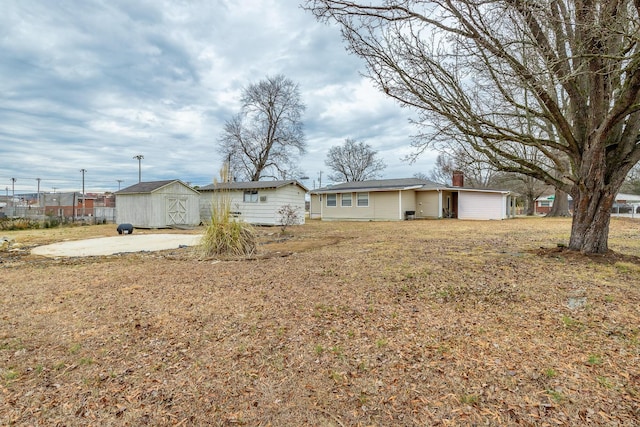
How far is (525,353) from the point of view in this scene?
2.27 meters

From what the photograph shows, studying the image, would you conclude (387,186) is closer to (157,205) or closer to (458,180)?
(458,180)

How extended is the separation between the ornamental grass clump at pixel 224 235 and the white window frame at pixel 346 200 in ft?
53.0

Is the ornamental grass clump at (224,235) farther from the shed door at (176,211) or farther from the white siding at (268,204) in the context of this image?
the shed door at (176,211)

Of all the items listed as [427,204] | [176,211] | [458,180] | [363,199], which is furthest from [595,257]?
[458,180]

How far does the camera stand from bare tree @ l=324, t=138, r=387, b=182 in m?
37.3

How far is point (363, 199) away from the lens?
22000 mm

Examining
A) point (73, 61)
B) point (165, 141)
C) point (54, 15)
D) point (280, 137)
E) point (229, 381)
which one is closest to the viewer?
point (229, 381)

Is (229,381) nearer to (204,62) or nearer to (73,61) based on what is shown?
(204,62)

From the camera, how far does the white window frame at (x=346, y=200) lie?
22516mm

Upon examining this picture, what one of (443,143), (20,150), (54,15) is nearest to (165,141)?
(20,150)

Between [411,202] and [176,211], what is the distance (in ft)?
49.7

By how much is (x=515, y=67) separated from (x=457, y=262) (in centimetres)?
317

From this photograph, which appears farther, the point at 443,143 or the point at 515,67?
the point at 443,143

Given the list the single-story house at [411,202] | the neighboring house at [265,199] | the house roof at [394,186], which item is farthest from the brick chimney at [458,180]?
the neighboring house at [265,199]
